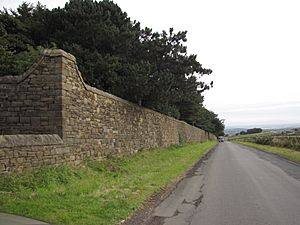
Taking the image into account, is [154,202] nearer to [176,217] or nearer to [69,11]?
[176,217]

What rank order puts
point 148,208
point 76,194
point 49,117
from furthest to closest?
point 49,117 < point 76,194 < point 148,208

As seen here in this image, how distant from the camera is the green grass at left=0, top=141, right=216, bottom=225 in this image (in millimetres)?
7676

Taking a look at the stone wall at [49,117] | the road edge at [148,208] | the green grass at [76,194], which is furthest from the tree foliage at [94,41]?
the road edge at [148,208]

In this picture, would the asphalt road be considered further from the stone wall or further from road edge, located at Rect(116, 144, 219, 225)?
the stone wall

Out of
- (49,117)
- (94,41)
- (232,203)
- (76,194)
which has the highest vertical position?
(94,41)

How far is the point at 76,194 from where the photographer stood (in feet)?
32.2

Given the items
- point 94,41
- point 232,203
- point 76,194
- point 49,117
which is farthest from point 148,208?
point 94,41


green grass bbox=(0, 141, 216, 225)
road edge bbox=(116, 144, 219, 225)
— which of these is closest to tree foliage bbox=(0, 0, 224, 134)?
green grass bbox=(0, 141, 216, 225)

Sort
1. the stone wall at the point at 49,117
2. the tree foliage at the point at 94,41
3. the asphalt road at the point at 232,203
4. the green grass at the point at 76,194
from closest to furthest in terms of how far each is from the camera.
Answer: the green grass at the point at 76,194
the asphalt road at the point at 232,203
the stone wall at the point at 49,117
the tree foliage at the point at 94,41

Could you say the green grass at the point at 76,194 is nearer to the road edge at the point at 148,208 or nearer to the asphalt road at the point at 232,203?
the road edge at the point at 148,208

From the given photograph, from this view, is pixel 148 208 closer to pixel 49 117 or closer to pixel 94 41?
pixel 49 117

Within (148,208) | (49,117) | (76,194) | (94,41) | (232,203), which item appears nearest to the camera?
(148,208)

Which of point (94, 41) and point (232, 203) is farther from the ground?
point (94, 41)

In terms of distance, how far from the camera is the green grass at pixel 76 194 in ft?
25.2
